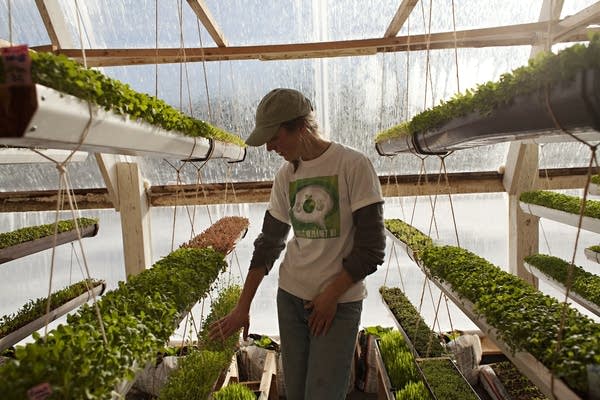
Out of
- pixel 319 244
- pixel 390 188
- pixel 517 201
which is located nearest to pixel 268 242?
pixel 319 244

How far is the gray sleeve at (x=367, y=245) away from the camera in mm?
2104

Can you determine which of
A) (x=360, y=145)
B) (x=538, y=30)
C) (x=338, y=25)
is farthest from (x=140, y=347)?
(x=360, y=145)

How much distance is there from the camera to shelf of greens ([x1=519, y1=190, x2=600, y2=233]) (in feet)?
12.2

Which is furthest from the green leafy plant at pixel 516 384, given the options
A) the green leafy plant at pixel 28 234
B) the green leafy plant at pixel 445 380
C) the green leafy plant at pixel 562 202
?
the green leafy plant at pixel 28 234

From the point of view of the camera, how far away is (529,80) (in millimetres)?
1451

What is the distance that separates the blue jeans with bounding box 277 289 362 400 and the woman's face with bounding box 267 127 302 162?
0.70m

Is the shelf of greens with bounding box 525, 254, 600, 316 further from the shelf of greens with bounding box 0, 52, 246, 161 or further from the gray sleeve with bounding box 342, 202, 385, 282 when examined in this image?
the shelf of greens with bounding box 0, 52, 246, 161

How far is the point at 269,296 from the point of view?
6.75 metres

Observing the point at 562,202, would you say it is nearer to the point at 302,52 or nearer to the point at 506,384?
the point at 506,384

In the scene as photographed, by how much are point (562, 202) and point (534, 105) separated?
3.29 m

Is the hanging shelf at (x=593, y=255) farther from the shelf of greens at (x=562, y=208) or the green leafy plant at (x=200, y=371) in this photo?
the green leafy plant at (x=200, y=371)

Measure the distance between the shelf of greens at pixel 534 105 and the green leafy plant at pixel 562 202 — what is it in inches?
82.2

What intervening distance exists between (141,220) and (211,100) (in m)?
1.66

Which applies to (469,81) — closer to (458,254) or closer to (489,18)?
(489,18)
